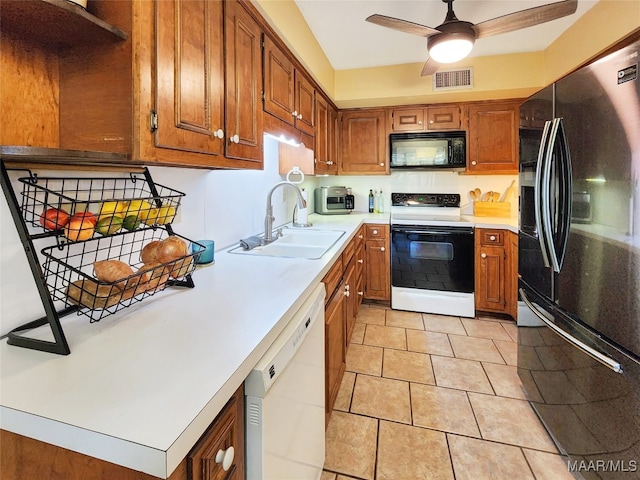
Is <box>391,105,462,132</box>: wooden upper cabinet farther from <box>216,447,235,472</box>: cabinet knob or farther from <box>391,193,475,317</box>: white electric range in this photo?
<box>216,447,235,472</box>: cabinet knob

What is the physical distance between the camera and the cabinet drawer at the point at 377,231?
10.8 feet

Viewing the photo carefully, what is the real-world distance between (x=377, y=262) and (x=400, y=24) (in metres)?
2.11

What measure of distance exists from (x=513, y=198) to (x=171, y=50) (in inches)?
140

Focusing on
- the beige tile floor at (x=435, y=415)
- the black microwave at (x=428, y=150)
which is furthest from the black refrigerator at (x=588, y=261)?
the black microwave at (x=428, y=150)

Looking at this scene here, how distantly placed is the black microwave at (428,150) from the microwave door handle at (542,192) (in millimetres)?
1819

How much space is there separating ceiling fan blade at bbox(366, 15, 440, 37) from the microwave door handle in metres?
0.90

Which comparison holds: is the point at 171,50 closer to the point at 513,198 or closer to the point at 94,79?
the point at 94,79

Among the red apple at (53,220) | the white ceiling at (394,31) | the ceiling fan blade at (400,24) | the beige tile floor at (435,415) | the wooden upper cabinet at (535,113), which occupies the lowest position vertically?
the beige tile floor at (435,415)

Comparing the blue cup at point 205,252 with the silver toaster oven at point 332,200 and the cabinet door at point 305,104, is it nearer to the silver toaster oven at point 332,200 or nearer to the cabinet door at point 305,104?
the cabinet door at point 305,104

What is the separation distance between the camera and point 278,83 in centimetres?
183

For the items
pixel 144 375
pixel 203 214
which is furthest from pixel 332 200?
pixel 144 375

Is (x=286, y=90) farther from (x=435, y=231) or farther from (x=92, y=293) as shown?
(x=435, y=231)

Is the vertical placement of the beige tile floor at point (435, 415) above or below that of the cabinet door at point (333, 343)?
below

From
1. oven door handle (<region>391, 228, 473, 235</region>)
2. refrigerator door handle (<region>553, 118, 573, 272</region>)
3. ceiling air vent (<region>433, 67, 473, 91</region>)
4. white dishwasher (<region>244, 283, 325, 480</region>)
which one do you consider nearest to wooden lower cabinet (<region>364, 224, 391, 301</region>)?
oven door handle (<region>391, 228, 473, 235</region>)
